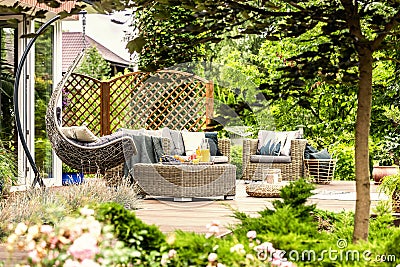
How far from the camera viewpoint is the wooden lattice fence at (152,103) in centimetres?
1039

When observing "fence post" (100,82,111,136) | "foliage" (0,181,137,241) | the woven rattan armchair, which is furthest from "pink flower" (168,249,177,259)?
"fence post" (100,82,111,136)

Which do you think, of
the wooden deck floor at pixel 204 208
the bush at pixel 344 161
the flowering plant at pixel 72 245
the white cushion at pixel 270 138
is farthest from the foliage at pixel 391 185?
the bush at pixel 344 161

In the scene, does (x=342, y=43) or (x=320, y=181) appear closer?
(x=342, y=43)

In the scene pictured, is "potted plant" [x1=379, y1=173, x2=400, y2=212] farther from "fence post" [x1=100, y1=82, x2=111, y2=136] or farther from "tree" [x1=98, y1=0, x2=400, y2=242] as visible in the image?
"fence post" [x1=100, y1=82, x2=111, y2=136]

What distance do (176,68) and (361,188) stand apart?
9.15m

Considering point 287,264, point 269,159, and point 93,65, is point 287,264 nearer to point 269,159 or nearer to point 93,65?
point 269,159

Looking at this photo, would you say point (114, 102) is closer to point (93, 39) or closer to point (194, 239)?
point (194, 239)

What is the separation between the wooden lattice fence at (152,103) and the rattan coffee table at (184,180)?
8.48ft

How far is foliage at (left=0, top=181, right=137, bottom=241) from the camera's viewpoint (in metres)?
4.41

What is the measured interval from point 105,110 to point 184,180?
4.08 m

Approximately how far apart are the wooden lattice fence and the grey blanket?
7.27ft

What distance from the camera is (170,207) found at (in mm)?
6941

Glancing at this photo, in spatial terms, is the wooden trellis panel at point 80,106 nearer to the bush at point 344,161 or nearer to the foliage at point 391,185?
the bush at point 344,161

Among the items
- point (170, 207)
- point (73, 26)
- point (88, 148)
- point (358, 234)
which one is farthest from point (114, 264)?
point (73, 26)
